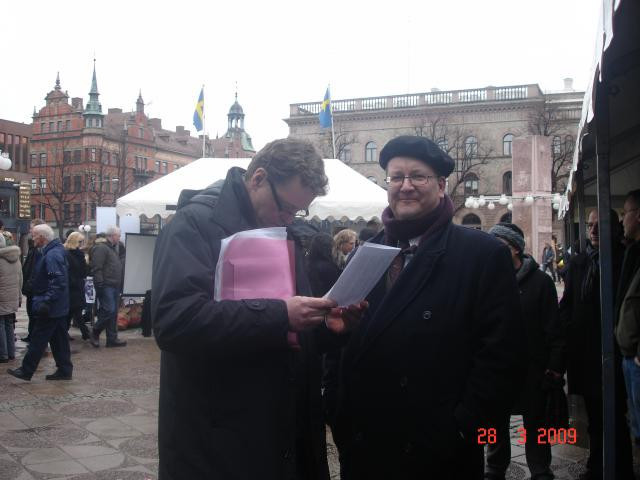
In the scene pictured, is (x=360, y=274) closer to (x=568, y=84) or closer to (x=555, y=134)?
(x=555, y=134)

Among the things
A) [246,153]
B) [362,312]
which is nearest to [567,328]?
[362,312]

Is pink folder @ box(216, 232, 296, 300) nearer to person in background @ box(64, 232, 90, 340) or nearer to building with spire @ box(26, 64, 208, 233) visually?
person in background @ box(64, 232, 90, 340)

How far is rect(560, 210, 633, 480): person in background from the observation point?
474cm

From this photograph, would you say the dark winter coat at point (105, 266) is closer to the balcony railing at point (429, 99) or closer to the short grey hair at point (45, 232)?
the short grey hair at point (45, 232)

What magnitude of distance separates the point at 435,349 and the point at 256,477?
81 centimetres

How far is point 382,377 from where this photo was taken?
8.71 feet

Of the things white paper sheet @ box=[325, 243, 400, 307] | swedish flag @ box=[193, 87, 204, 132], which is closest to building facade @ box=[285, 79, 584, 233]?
swedish flag @ box=[193, 87, 204, 132]

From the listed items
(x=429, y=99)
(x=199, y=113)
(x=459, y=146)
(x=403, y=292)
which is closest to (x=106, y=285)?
(x=403, y=292)

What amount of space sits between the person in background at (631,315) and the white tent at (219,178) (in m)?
7.44

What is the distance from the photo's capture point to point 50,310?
8.22m

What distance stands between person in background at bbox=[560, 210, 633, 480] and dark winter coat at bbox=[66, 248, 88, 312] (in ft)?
27.4

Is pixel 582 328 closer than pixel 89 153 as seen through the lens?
Yes

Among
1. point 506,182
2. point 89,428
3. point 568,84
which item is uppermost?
point 568,84

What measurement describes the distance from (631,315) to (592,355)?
1074mm
